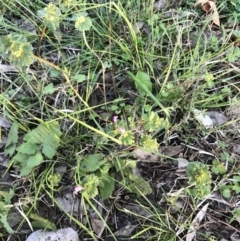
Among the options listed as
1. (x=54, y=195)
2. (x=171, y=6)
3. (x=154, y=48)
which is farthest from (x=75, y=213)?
(x=171, y=6)

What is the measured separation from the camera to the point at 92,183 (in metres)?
1.49

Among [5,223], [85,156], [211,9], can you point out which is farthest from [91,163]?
[211,9]

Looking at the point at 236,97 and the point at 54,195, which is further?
the point at 236,97

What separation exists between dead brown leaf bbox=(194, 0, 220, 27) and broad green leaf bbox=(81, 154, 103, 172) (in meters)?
0.68

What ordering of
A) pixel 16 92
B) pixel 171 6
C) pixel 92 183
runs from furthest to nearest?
pixel 171 6 < pixel 16 92 < pixel 92 183

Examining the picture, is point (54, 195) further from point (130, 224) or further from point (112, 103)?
point (112, 103)

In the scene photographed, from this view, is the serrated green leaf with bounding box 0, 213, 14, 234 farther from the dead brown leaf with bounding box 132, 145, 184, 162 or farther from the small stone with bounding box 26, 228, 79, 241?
the dead brown leaf with bounding box 132, 145, 184, 162

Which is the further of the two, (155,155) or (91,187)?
(155,155)

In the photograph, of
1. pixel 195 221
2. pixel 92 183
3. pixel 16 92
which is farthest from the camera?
pixel 16 92

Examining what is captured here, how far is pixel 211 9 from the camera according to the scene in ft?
6.19

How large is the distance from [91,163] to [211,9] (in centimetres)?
74

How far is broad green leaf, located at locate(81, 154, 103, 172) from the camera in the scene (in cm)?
160

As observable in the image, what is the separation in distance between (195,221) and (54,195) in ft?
1.48

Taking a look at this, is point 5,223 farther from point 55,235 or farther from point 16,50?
point 16,50
